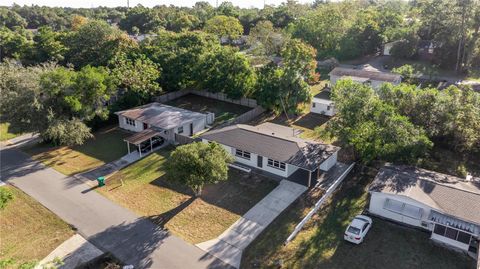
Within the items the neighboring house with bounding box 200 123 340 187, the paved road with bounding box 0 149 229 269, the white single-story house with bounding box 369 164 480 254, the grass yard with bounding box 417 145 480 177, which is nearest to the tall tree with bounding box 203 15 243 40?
the neighboring house with bounding box 200 123 340 187

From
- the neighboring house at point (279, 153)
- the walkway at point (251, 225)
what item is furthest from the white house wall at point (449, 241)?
the walkway at point (251, 225)

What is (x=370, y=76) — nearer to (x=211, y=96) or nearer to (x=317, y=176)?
(x=211, y=96)

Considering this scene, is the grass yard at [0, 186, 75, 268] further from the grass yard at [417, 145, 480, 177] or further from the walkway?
the grass yard at [417, 145, 480, 177]

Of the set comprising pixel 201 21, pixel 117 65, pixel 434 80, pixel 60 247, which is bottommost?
pixel 60 247

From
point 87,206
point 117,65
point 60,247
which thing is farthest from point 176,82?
point 60,247

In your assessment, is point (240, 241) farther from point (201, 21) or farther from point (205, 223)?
point (201, 21)

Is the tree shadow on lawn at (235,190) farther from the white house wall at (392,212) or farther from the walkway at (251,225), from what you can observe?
the white house wall at (392,212)
